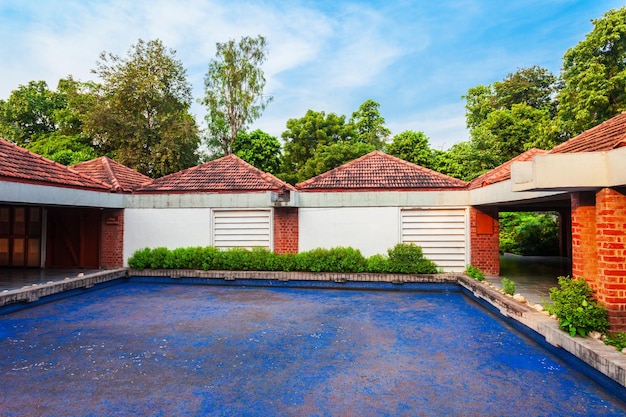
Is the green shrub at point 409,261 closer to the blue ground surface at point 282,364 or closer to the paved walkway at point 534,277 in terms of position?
the paved walkway at point 534,277

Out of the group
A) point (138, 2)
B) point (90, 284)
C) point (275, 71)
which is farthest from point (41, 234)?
point (275, 71)

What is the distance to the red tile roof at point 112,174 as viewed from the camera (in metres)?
13.8

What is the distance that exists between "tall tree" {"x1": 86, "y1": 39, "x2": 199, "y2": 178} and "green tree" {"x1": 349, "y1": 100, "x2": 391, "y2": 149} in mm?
13392

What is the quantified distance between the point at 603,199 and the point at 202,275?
1116 cm

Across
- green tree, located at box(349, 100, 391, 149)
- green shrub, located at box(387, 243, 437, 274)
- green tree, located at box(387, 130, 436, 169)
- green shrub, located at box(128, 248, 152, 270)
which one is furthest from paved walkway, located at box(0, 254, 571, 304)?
green tree, located at box(349, 100, 391, 149)

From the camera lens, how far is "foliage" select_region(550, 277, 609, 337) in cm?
528

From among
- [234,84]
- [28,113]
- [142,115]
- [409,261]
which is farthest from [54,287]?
[28,113]

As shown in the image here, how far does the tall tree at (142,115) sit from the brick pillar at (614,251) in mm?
24047

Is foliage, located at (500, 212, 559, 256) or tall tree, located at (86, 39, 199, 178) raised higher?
tall tree, located at (86, 39, 199, 178)

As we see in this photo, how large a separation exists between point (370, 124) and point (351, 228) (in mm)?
20502

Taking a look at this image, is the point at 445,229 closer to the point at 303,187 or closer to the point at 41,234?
the point at 303,187

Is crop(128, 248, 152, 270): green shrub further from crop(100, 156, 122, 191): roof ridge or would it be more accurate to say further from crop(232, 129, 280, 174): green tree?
crop(232, 129, 280, 174): green tree

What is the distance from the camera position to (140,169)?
25.3 metres

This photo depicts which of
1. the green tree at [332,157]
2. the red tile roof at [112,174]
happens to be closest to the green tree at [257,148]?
the green tree at [332,157]
